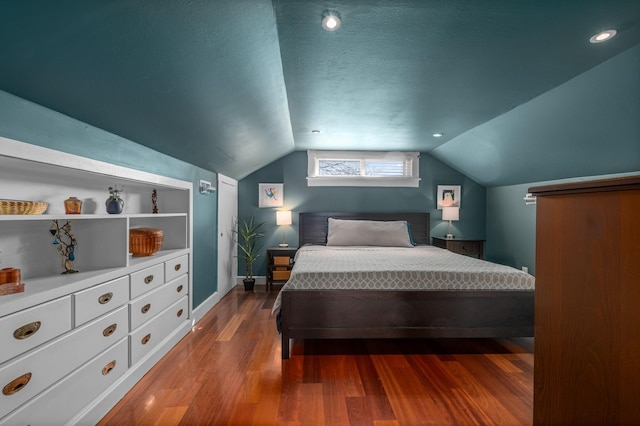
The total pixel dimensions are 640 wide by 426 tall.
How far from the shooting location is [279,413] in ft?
5.80

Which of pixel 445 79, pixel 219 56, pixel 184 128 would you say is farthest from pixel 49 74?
pixel 445 79

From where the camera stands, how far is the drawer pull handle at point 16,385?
122 cm

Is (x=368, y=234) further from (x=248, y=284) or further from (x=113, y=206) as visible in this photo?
(x=113, y=206)

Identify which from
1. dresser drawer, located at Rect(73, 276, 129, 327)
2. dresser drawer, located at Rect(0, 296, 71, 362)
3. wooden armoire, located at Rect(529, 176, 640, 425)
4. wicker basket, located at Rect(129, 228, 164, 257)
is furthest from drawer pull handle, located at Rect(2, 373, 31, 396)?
wooden armoire, located at Rect(529, 176, 640, 425)

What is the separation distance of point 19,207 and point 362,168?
13.8ft

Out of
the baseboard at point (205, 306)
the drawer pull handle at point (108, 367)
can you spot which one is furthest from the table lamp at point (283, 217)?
the drawer pull handle at point (108, 367)

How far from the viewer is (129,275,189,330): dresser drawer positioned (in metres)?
2.07

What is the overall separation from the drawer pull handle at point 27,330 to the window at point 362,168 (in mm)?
3822

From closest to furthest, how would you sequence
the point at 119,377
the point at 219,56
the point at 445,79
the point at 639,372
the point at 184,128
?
the point at 639,372 < the point at 219,56 < the point at 119,377 < the point at 445,79 < the point at 184,128

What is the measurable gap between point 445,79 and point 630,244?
6.54ft

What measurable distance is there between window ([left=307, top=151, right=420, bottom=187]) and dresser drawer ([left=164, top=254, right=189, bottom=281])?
2.48 meters

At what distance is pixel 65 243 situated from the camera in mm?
1885

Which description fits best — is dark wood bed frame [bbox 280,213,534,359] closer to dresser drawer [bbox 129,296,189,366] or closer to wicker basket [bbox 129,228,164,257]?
dresser drawer [bbox 129,296,189,366]

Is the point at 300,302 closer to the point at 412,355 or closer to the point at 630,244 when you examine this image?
the point at 412,355
